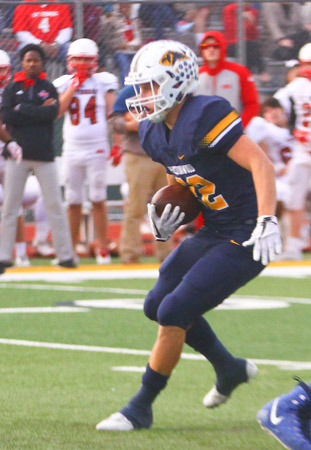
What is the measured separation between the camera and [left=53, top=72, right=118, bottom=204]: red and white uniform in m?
8.47

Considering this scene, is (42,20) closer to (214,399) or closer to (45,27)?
(45,27)

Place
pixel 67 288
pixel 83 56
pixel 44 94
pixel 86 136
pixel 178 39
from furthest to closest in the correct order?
1. pixel 178 39
2. pixel 86 136
3. pixel 44 94
4. pixel 83 56
5. pixel 67 288

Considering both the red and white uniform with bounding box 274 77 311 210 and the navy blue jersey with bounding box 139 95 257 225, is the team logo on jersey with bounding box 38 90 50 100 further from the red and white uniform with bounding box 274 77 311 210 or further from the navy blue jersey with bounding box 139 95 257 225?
the navy blue jersey with bounding box 139 95 257 225

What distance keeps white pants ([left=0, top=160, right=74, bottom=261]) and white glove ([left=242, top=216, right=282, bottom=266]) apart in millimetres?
4843

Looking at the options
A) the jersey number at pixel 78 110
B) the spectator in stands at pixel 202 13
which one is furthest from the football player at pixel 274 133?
the jersey number at pixel 78 110

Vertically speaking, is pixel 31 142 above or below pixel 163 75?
below

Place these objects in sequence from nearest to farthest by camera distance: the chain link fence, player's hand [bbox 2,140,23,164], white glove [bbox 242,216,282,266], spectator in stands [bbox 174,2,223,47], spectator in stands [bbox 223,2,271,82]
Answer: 1. white glove [bbox 242,216,282,266]
2. player's hand [bbox 2,140,23,164]
3. the chain link fence
4. spectator in stands [bbox 174,2,223,47]
5. spectator in stands [bbox 223,2,271,82]

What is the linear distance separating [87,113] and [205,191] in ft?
15.7

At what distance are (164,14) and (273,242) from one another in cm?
652

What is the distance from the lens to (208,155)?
12.6 ft

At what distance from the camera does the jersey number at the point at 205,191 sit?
153 inches

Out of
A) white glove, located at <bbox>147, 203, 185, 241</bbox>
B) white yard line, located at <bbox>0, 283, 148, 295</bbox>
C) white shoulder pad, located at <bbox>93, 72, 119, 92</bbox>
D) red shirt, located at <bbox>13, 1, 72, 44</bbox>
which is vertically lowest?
white yard line, located at <bbox>0, 283, 148, 295</bbox>

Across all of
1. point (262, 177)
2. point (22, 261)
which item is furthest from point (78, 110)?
point (262, 177)

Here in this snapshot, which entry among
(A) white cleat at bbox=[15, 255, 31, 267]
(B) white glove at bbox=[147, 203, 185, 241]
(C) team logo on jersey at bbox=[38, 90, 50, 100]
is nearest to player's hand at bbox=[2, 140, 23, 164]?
(C) team logo on jersey at bbox=[38, 90, 50, 100]
